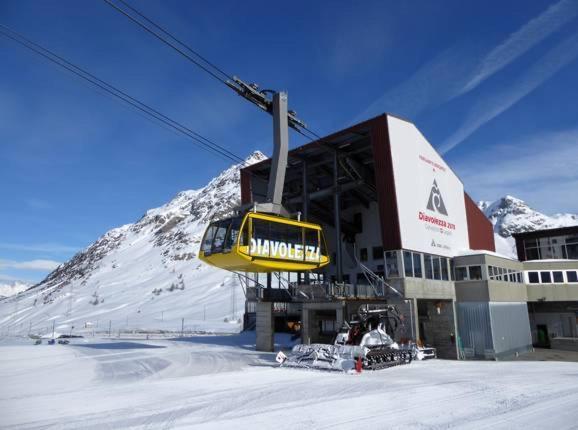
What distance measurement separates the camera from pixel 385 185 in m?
29.4

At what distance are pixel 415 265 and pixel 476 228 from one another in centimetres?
1444

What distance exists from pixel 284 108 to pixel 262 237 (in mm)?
7684

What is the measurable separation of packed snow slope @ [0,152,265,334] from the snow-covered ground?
4909cm

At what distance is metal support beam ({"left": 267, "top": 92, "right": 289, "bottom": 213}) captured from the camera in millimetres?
23391

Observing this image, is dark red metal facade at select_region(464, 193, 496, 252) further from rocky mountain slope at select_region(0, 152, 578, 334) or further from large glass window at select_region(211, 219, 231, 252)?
rocky mountain slope at select_region(0, 152, 578, 334)

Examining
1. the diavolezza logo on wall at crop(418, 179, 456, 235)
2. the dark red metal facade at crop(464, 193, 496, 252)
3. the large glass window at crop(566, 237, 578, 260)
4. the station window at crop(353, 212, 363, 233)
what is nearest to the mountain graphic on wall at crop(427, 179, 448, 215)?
the diavolezza logo on wall at crop(418, 179, 456, 235)

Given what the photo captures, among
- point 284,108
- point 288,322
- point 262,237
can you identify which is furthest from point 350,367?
point 288,322

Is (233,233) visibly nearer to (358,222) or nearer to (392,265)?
(392,265)

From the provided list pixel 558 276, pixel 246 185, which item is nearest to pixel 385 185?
pixel 246 185

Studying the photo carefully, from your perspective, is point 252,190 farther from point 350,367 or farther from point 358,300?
point 350,367

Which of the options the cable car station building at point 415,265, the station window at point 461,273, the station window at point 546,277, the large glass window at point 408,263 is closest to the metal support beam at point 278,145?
the cable car station building at point 415,265

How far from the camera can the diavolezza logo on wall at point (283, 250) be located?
20.3 meters

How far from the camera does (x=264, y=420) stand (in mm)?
10062

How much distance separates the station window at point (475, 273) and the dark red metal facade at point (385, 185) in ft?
27.2
